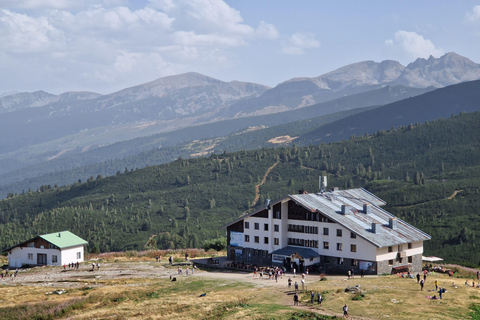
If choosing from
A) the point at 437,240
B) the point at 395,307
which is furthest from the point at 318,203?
the point at 437,240

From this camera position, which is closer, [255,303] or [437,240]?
[255,303]

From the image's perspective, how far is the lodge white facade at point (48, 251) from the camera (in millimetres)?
113000

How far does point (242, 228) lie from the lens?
107312 mm

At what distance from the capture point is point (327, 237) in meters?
97.3

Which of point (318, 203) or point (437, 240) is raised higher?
point (318, 203)

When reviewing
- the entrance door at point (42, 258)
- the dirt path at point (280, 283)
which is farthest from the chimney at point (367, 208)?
the entrance door at point (42, 258)

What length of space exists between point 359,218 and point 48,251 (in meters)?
53.7

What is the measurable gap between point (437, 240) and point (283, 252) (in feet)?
206

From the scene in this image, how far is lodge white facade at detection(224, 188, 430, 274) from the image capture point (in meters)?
92.9

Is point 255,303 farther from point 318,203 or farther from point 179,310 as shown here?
point 318,203

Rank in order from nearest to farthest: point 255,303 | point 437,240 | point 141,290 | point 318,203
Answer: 1. point 255,303
2. point 141,290
3. point 318,203
4. point 437,240

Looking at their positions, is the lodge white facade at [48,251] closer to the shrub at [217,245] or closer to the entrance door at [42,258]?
the entrance door at [42,258]

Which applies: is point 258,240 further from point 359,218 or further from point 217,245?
point 217,245

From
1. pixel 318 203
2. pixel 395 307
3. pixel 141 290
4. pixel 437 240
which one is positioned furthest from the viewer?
pixel 437 240
